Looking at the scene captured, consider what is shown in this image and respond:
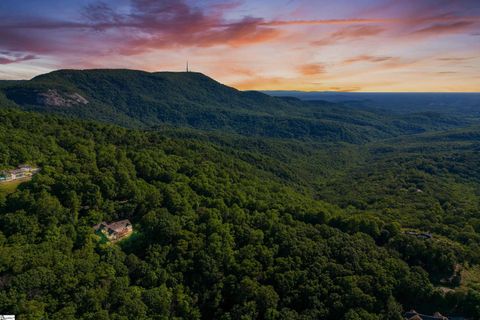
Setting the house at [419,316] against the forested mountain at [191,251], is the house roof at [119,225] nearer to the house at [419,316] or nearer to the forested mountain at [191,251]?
the forested mountain at [191,251]

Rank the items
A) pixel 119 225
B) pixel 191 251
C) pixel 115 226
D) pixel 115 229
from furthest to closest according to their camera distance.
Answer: pixel 119 225 → pixel 115 226 → pixel 115 229 → pixel 191 251

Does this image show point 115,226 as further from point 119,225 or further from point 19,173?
point 19,173

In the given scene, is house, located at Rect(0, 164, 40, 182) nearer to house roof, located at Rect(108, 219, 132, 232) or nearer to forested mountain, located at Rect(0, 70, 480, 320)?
forested mountain, located at Rect(0, 70, 480, 320)

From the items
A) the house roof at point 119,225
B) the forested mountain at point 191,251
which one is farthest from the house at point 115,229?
the forested mountain at point 191,251

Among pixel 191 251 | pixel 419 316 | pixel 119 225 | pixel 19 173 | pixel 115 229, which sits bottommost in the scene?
pixel 419 316

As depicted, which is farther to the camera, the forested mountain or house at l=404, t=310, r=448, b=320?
house at l=404, t=310, r=448, b=320

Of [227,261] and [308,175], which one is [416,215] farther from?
[308,175]

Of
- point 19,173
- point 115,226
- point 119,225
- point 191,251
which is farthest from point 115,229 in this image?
point 19,173

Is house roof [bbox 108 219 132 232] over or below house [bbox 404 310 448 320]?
over

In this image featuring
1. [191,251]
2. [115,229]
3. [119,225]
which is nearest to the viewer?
[191,251]

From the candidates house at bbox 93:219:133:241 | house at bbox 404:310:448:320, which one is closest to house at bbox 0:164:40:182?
house at bbox 93:219:133:241

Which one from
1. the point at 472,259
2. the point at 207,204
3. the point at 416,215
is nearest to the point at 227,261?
the point at 207,204
